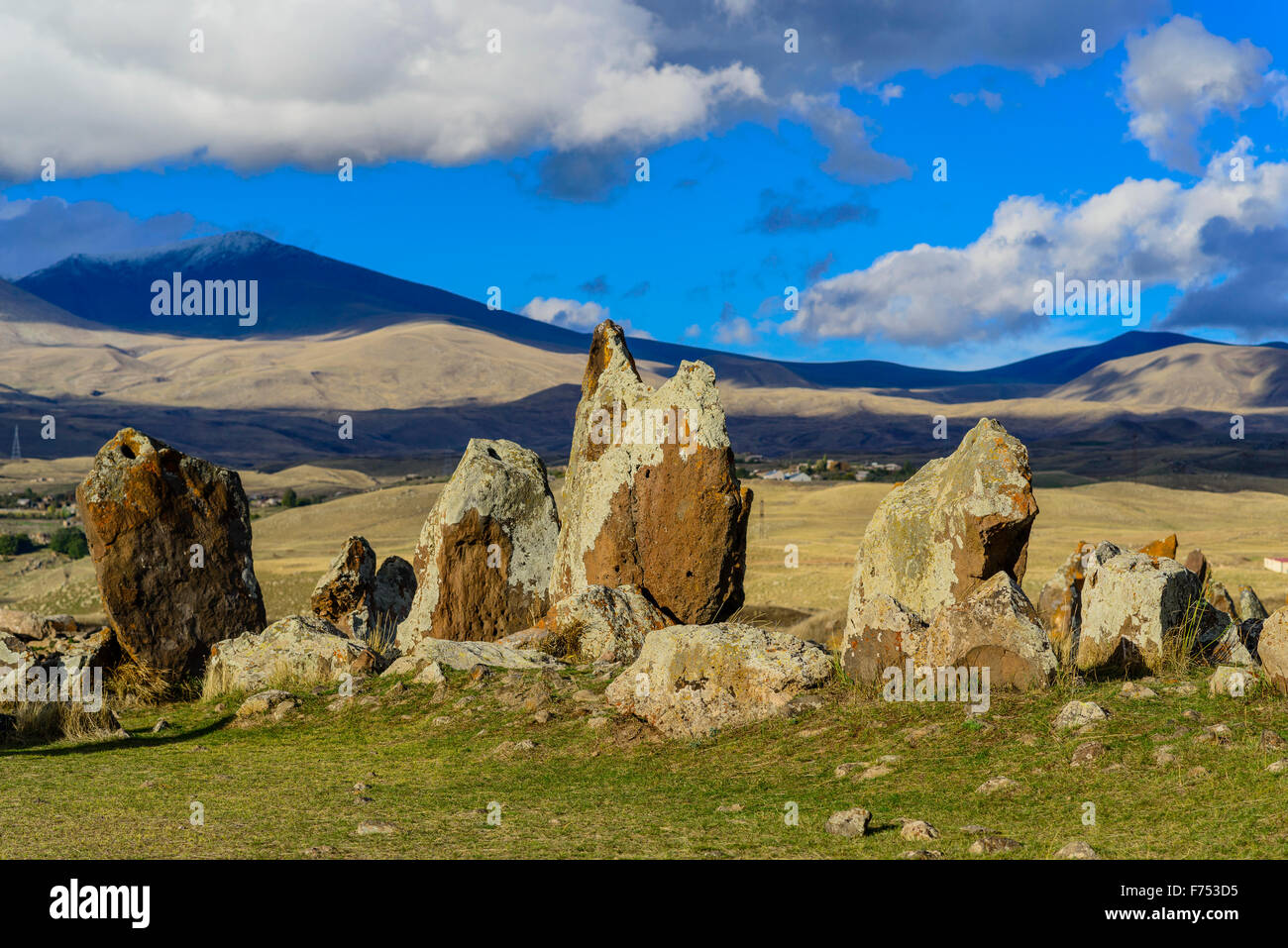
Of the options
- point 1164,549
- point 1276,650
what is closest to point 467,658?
point 1276,650

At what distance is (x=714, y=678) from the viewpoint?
37.3ft

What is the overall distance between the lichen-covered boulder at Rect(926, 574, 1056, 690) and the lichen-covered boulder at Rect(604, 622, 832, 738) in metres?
1.17

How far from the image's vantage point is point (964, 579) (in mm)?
13602

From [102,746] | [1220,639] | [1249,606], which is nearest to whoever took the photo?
[102,746]

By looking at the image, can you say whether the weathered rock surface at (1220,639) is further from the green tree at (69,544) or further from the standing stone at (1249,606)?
the green tree at (69,544)

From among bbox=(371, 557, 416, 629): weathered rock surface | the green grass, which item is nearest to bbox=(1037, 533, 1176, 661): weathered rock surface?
the green grass

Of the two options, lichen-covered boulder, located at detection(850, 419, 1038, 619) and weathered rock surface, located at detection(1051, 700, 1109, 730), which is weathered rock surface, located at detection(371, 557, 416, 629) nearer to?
lichen-covered boulder, located at detection(850, 419, 1038, 619)

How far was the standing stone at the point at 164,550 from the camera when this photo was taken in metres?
16.0

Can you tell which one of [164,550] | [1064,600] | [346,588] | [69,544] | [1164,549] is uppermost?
[164,550]

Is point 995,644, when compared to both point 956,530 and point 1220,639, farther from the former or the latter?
point 1220,639

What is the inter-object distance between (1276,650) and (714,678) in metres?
4.63

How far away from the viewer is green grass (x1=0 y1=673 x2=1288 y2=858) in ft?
24.6

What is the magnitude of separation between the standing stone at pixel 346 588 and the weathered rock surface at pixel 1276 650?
1433 cm
